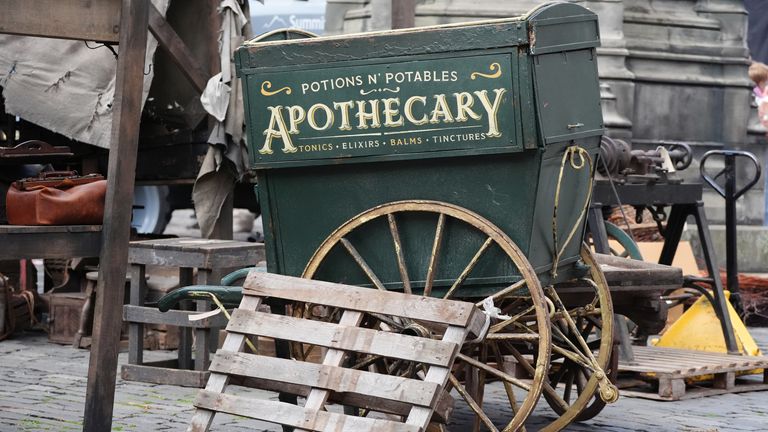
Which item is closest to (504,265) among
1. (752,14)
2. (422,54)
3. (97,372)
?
(422,54)

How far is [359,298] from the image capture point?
4.88 m

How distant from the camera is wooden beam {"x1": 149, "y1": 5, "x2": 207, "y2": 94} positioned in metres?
8.77

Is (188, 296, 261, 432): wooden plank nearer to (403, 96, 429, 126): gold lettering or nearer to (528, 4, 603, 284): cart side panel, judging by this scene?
(403, 96, 429, 126): gold lettering

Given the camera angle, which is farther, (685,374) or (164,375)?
(164,375)

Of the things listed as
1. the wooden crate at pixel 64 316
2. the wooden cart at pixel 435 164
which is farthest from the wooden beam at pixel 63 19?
the wooden crate at pixel 64 316

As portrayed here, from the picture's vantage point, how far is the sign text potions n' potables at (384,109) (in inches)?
201

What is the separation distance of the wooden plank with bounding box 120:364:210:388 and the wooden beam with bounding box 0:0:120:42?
99.9 inches

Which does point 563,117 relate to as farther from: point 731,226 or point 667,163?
point 731,226

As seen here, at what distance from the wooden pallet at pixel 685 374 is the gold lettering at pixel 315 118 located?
2.85 metres

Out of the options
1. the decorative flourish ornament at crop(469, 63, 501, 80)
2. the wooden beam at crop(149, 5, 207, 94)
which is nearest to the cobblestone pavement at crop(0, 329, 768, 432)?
the decorative flourish ornament at crop(469, 63, 501, 80)

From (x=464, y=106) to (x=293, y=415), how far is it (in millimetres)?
1399

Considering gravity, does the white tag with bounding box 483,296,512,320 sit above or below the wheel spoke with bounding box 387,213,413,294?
below

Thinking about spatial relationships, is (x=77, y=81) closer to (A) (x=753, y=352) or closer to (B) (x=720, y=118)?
(A) (x=753, y=352)

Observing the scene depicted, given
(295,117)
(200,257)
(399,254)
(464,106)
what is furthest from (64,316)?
(464,106)
